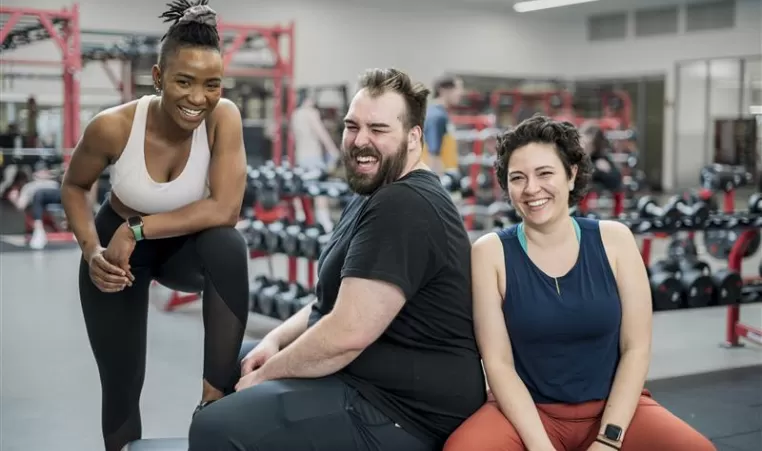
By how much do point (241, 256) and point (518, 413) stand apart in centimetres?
63

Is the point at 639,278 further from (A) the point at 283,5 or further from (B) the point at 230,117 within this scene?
(A) the point at 283,5

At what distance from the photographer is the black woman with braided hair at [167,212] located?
1684 mm

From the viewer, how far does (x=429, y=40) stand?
12.4 m

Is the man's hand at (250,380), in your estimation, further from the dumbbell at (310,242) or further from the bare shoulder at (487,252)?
the dumbbell at (310,242)

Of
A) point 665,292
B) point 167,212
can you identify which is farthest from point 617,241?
point 665,292

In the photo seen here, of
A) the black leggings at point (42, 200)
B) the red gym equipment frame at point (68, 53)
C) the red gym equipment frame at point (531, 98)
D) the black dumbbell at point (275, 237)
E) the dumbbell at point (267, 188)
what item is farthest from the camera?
the red gym equipment frame at point (531, 98)

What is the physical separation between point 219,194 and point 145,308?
35 centimetres

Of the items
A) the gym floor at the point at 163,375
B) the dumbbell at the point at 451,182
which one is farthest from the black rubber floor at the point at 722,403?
the dumbbell at the point at 451,182

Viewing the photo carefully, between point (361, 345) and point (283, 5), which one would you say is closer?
point (361, 345)

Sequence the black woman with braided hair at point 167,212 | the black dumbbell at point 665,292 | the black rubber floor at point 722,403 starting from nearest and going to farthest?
the black woman with braided hair at point 167,212 → the black rubber floor at point 722,403 → the black dumbbell at point 665,292

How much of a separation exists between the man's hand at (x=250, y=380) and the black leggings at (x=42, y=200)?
607cm

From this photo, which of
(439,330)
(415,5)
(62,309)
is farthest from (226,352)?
(415,5)

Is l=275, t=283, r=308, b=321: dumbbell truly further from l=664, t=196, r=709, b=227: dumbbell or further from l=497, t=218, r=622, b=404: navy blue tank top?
l=497, t=218, r=622, b=404: navy blue tank top

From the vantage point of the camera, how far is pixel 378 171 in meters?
1.60
